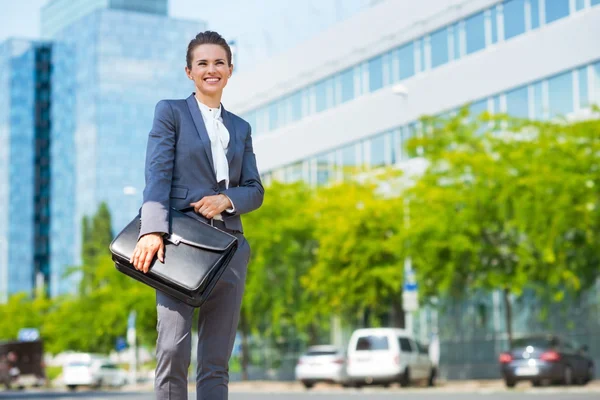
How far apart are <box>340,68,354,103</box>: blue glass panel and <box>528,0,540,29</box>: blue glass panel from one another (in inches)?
457

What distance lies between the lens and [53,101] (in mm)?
145625

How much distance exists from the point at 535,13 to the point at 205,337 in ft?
112

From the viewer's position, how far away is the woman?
5.03m

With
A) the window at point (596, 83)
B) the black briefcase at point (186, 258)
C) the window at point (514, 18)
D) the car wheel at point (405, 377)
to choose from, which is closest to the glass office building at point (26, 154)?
the window at point (514, 18)

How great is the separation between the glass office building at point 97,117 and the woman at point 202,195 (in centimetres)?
13235

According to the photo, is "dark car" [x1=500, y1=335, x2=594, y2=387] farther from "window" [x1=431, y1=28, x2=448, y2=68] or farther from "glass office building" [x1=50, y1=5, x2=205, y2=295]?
"glass office building" [x1=50, y1=5, x2=205, y2=295]

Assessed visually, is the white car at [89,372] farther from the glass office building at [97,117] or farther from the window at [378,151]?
the glass office building at [97,117]

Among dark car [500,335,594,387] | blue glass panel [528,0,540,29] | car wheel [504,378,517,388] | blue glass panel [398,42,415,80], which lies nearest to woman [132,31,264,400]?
dark car [500,335,594,387]

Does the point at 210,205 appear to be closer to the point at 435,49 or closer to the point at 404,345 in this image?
the point at 404,345

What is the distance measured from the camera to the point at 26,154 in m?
144

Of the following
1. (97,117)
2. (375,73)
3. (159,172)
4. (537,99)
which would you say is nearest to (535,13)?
(537,99)

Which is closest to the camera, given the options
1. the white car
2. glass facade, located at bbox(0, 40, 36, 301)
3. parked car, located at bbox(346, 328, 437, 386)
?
parked car, located at bbox(346, 328, 437, 386)

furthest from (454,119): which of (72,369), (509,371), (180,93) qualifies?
(180,93)

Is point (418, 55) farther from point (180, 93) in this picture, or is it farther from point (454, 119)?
point (180, 93)
